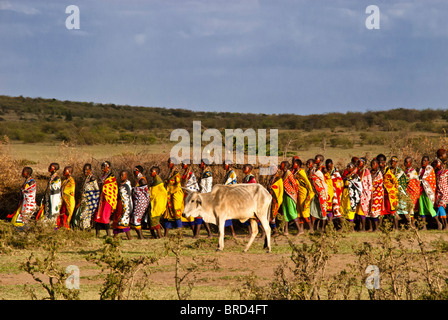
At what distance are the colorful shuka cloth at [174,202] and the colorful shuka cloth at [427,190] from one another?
654 centimetres

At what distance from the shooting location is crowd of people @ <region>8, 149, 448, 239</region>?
1437cm

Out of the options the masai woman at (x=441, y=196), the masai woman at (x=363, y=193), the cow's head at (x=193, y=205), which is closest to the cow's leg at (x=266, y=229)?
the cow's head at (x=193, y=205)

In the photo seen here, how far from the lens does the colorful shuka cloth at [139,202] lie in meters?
14.5

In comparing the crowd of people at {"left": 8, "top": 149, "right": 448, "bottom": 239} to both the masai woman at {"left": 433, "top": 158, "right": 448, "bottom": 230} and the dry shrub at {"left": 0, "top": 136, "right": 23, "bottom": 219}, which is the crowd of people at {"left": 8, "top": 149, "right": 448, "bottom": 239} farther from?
the dry shrub at {"left": 0, "top": 136, "right": 23, "bottom": 219}

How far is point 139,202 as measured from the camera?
14.5 meters

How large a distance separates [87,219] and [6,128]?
36.6 metres

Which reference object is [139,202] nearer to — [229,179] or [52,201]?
[52,201]

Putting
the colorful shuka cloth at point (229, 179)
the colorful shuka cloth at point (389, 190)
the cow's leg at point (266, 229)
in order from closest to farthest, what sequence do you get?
the cow's leg at point (266, 229) → the colorful shuka cloth at point (229, 179) → the colorful shuka cloth at point (389, 190)

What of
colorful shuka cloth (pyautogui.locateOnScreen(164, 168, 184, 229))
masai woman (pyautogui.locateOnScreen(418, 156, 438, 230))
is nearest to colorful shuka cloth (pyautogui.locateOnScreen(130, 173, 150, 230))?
colorful shuka cloth (pyautogui.locateOnScreen(164, 168, 184, 229))

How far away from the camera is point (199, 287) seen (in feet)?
31.7

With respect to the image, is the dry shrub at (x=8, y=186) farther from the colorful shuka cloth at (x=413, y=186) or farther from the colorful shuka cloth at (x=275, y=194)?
the colorful shuka cloth at (x=413, y=186)

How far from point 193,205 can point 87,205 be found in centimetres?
348
